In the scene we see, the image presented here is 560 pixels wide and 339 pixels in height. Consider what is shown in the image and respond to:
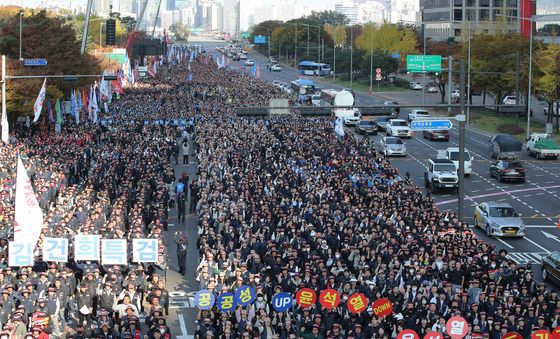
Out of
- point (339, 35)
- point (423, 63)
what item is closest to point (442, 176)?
point (423, 63)

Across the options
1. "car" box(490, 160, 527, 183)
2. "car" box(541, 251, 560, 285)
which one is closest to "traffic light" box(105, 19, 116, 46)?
"car" box(490, 160, 527, 183)

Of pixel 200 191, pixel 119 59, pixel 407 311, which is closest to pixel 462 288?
pixel 407 311

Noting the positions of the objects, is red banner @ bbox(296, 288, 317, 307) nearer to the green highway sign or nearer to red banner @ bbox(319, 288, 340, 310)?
red banner @ bbox(319, 288, 340, 310)

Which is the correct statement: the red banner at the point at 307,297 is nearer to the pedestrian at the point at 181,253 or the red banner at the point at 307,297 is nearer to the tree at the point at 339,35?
the pedestrian at the point at 181,253

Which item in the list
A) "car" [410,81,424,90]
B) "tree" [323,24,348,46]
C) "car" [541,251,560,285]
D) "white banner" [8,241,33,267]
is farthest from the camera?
"tree" [323,24,348,46]

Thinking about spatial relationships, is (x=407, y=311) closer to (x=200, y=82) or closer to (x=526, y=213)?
(x=526, y=213)

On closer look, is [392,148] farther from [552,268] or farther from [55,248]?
[55,248]

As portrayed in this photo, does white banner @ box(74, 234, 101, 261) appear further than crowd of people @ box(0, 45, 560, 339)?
Yes
